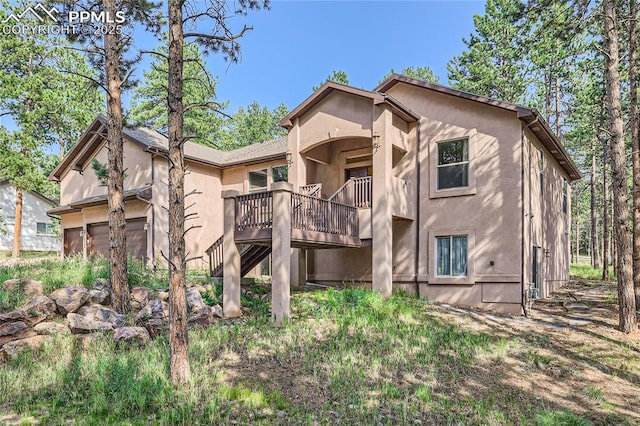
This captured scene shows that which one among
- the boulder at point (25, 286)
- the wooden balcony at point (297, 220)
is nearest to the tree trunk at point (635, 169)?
the wooden balcony at point (297, 220)

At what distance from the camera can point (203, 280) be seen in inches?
527

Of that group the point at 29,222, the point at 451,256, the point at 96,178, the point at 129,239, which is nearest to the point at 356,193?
the point at 451,256

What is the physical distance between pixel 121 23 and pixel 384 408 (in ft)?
36.9

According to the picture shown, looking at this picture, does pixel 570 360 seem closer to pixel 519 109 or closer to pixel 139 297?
pixel 519 109

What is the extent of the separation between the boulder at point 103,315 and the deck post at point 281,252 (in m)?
3.41

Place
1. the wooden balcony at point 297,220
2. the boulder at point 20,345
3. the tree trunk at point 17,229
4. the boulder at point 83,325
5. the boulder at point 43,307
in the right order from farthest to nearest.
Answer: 1. the tree trunk at point 17,229
2. the wooden balcony at point 297,220
3. the boulder at point 43,307
4. the boulder at point 83,325
5. the boulder at point 20,345

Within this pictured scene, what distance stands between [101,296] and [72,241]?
11826 mm

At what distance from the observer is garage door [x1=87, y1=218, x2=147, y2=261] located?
17047mm

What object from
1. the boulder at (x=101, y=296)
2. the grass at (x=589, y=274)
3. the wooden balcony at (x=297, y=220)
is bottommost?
the grass at (x=589, y=274)

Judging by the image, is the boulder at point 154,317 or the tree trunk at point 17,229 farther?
the tree trunk at point 17,229

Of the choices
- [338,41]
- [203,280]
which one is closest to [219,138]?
[338,41]

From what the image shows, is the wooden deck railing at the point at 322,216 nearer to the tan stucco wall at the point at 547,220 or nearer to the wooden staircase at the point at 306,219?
the wooden staircase at the point at 306,219

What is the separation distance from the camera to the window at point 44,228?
3122cm

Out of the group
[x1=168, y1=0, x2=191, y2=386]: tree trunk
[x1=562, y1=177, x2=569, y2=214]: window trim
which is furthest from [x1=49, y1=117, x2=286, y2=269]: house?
[x1=562, y1=177, x2=569, y2=214]: window trim
